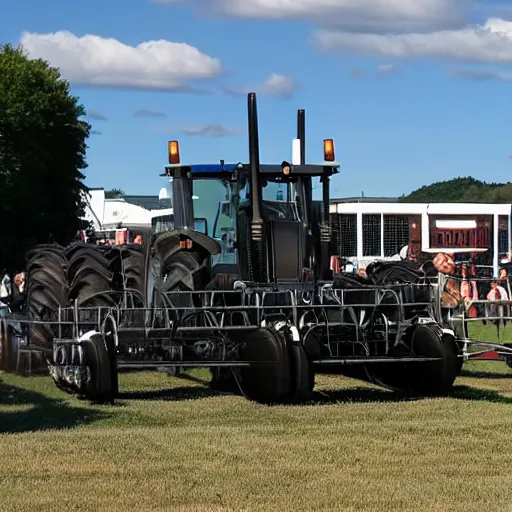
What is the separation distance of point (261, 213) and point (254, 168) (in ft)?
1.91

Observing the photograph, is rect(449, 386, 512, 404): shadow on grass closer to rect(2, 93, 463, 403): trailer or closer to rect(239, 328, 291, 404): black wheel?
rect(2, 93, 463, 403): trailer

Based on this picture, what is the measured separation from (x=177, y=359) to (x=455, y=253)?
37768 mm

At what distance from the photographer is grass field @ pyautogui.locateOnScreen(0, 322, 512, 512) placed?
334 inches

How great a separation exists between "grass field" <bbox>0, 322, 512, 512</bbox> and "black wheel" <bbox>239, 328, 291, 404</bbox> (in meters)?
0.24

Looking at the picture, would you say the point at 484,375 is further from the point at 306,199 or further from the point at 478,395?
the point at 306,199

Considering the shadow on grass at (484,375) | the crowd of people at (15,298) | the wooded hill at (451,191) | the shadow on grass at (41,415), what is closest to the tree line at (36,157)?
the crowd of people at (15,298)

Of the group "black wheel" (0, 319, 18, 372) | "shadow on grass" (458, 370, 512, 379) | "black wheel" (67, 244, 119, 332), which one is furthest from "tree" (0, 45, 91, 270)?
"shadow on grass" (458, 370, 512, 379)

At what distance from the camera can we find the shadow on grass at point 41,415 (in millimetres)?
12120

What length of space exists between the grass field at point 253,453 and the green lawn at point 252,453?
0.01 m

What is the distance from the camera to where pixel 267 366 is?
533 inches

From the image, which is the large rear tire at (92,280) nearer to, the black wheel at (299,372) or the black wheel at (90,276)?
the black wheel at (90,276)

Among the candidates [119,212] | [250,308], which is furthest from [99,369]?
[119,212]

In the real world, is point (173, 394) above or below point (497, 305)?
below

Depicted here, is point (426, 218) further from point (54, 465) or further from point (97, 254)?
point (54, 465)
